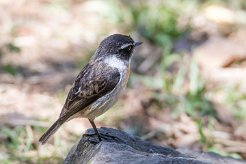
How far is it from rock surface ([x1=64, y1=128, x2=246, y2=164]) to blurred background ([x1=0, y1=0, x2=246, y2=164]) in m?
1.48

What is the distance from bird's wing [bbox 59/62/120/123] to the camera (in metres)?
6.93

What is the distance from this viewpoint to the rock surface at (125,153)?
18.9 feet

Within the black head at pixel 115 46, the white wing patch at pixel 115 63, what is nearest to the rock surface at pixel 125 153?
the white wing patch at pixel 115 63

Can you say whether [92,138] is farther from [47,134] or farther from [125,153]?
[125,153]

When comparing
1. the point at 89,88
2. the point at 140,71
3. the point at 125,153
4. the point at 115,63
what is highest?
the point at 140,71

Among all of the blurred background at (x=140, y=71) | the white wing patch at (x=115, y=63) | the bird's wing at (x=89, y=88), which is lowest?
the bird's wing at (x=89, y=88)

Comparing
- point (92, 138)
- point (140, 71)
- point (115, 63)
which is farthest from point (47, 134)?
point (140, 71)

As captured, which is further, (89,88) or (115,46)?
(115,46)

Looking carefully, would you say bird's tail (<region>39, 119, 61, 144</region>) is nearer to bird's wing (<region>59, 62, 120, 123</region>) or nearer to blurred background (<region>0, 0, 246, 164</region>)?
bird's wing (<region>59, 62, 120, 123</region>)

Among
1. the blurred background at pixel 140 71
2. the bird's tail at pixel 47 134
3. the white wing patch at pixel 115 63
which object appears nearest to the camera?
the bird's tail at pixel 47 134

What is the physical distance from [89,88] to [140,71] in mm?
4100

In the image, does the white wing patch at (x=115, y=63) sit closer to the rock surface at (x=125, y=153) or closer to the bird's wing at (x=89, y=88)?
the bird's wing at (x=89, y=88)

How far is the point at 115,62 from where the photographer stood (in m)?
7.24

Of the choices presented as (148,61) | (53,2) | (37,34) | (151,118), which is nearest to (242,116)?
(151,118)
